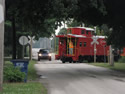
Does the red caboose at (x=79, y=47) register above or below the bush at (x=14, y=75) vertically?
above

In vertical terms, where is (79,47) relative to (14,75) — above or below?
above

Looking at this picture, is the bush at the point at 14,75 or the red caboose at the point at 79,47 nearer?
the bush at the point at 14,75

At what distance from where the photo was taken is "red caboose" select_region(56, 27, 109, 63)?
37031mm

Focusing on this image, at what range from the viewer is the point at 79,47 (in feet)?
123

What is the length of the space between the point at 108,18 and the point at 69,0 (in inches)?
201

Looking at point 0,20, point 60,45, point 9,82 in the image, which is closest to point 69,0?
point 9,82

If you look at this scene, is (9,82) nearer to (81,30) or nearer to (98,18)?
(98,18)

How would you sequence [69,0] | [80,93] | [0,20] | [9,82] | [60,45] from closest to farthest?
[0,20] → [80,93] → [9,82] → [69,0] → [60,45]

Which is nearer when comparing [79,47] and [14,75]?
[14,75]

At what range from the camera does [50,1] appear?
1834cm

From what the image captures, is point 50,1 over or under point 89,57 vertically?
over

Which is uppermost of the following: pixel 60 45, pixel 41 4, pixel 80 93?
pixel 41 4

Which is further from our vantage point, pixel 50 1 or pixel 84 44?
pixel 84 44

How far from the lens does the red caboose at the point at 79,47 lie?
37031mm
